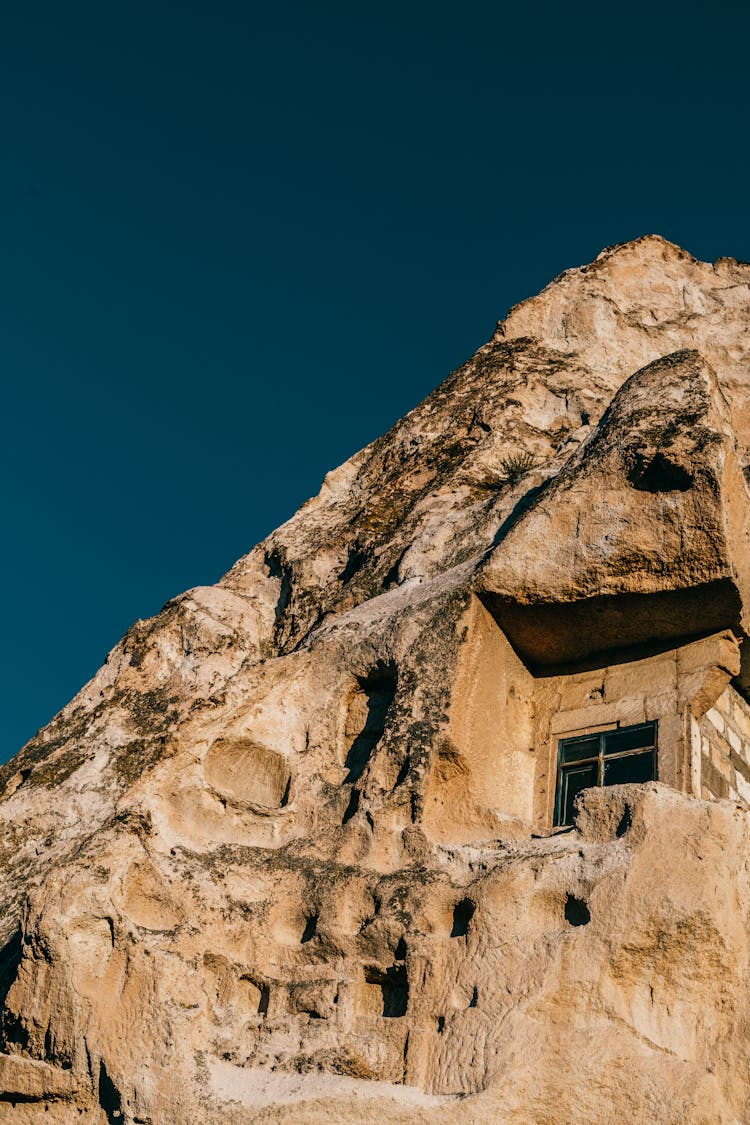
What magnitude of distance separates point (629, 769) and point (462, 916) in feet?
5.98

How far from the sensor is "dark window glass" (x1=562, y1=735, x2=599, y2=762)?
8987 millimetres

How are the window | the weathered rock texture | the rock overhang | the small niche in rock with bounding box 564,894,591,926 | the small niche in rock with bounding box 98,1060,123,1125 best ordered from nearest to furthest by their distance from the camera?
the weathered rock texture
the small niche in rock with bounding box 564,894,591,926
the small niche in rock with bounding box 98,1060,123,1125
the rock overhang
the window

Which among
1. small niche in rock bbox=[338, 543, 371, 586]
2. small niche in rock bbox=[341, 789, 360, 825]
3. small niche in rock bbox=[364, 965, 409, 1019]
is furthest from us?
small niche in rock bbox=[338, 543, 371, 586]

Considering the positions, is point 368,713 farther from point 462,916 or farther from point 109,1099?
point 109,1099

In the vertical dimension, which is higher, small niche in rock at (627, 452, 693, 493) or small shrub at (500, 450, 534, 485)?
small shrub at (500, 450, 534, 485)

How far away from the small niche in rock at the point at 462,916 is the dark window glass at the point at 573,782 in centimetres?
147

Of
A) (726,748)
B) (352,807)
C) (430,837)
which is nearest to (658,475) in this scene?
(726,748)

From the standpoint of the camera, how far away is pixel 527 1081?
251 inches

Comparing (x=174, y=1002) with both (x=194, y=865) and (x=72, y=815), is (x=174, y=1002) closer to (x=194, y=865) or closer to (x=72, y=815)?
(x=194, y=865)

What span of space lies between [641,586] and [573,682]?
103 cm

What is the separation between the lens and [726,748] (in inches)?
368

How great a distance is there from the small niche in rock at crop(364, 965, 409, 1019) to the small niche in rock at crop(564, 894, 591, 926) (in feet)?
3.12

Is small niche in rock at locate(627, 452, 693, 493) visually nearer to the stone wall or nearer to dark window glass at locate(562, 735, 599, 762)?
the stone wall

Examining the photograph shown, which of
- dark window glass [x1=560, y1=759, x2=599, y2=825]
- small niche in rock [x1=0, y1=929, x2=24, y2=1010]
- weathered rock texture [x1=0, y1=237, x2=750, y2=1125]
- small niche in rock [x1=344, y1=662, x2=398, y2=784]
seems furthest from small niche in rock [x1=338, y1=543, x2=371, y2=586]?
small niche in rock [x1=0, y1=929, x2=24, y2=1010]
